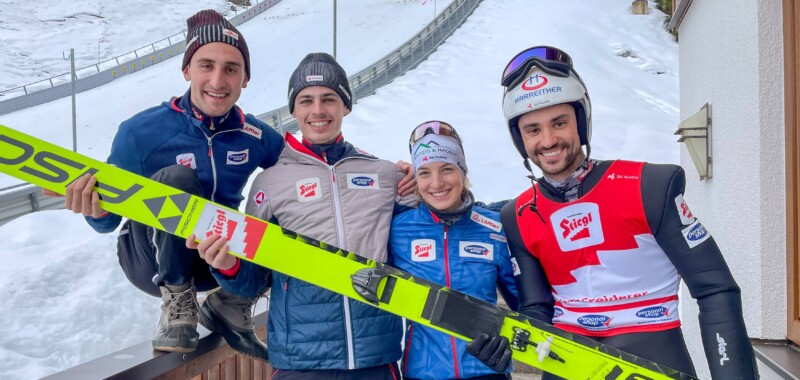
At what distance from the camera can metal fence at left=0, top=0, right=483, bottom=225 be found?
17.9 m

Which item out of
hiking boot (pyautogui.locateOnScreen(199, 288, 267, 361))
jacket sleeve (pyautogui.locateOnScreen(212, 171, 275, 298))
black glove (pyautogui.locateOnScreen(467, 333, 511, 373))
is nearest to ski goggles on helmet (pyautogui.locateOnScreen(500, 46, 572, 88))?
black glove (pyautogui.locateOnScreen(467, 333, 511, 373))

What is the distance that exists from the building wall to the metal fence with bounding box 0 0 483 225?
41.7 ft

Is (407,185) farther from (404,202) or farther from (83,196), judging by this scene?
(83,196)

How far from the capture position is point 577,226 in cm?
229

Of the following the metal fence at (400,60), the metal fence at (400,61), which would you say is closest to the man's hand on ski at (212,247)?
the metal fence at (400,60)

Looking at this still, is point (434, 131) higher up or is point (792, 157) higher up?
point (434, 131)

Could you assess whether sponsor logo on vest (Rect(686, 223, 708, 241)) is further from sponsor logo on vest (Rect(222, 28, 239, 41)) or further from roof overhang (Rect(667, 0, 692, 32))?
roof overhang (Rect(667, 0, 692, 32))

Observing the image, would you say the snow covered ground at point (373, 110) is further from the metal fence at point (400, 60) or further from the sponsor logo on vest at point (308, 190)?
the sponsor logo on vest at point (308, 190)

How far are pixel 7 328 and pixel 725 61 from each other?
641 centimetres

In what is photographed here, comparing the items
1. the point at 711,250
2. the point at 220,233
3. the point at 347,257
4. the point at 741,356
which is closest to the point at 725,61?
the point at 711,250

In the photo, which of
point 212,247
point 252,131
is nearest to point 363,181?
point 252,131

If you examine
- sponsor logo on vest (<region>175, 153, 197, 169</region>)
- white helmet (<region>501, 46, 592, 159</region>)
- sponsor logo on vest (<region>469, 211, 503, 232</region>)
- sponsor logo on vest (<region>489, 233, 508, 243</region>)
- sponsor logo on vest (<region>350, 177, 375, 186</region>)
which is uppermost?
white helmet (<region>501, 46, 592, 159</region>)

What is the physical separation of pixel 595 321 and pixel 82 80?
113 ft

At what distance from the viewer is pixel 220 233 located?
2.34 meters
